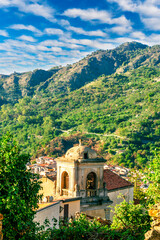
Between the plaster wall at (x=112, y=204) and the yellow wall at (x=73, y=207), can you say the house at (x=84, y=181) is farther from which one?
the yellow wall at (x=73, y=207)

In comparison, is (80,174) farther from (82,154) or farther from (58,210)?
(58,210)

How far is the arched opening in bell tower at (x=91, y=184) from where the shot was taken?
17.0 m

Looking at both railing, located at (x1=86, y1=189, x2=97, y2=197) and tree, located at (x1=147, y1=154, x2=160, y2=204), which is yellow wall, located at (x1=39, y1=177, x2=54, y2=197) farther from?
tree, located at (x1=147, y1=154, x2=160, y2=204)

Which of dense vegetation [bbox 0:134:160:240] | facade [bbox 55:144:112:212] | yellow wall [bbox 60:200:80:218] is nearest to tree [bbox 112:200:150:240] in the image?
dense vegetation [bbox 0:134:160:240]

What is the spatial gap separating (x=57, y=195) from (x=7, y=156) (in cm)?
862

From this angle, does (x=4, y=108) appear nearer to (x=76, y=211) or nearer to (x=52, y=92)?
(x=52, y=92)

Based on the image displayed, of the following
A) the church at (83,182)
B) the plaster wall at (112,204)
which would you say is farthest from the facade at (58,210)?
the plaster wall at (112,204)

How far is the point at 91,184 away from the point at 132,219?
4.98m

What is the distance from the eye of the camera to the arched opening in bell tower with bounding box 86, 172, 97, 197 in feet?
55.7

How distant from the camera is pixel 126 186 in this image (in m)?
21.3

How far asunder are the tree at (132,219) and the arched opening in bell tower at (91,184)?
3.70 m

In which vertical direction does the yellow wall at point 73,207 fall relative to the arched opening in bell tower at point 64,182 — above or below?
below

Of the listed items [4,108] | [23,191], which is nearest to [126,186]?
[23,191]

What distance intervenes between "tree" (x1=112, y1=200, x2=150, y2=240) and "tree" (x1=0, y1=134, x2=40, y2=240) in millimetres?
4411
